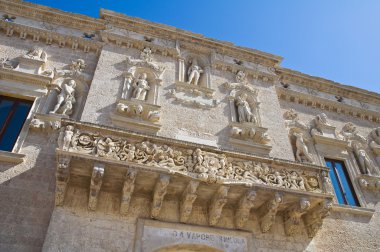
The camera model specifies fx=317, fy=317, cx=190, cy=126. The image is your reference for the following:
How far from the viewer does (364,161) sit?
468 inches

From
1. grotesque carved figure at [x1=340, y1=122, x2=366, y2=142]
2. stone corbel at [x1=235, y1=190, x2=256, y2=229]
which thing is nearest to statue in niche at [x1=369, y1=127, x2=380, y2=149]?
grotesque carved figure at [x1=340, y1=122, x2=366, y2=142]

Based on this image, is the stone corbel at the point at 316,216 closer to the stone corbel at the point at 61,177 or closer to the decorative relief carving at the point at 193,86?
the decorative relief carving at the point at 193,86

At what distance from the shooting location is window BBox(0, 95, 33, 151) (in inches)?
340

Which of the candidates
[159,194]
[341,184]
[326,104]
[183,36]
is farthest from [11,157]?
[326,104]

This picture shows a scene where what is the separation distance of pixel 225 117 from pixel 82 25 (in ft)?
21.7

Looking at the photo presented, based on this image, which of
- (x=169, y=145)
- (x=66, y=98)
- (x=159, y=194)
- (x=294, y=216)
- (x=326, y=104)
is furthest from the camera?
(x=326, y=104)

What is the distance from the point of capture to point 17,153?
802cm

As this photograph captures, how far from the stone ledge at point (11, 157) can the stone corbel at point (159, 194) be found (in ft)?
11.7

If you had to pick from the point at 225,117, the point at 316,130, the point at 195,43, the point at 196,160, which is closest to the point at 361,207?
the point at 316,130

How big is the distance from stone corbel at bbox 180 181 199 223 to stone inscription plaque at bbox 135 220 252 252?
0.23 m

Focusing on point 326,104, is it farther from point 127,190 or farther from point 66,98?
point 66,98

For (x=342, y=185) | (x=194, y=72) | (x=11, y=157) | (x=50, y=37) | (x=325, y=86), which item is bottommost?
(x=11, y=157)

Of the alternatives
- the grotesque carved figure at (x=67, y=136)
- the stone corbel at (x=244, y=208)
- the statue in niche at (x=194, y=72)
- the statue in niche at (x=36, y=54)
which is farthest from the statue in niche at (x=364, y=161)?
the statue in niche at (x=36, y=54)

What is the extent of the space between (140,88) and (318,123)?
23.9 ft
